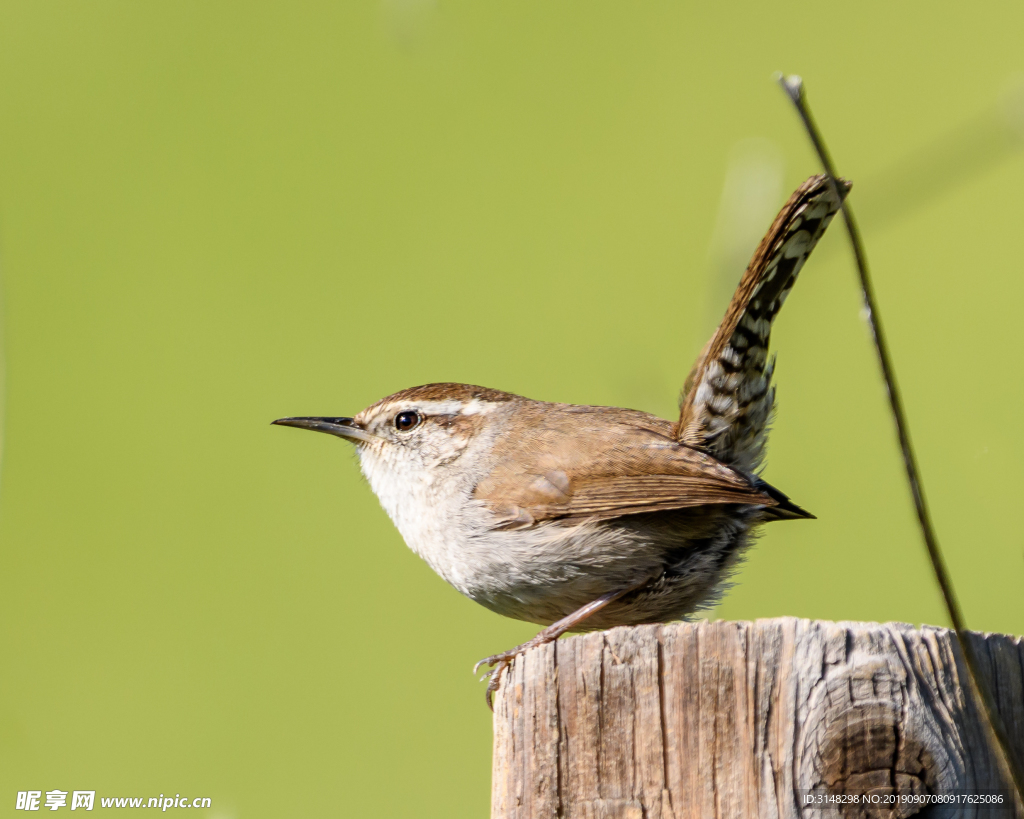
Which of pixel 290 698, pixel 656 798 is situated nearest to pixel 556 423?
pixel 656 798

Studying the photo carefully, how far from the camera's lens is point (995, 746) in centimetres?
197

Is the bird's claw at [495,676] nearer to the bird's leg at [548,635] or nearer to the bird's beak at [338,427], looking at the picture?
the bird's leg at [548,635]

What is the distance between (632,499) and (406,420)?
1.27 meters

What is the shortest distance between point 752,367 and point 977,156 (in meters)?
1.21

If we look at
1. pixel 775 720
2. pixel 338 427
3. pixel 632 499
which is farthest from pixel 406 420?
pixel 775 720

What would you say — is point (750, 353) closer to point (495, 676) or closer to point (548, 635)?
point (548, 635)

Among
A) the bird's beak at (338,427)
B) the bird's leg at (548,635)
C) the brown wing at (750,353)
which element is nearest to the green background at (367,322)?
the bird's beak at (338,427)

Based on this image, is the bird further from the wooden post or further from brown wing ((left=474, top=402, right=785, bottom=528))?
the wooden post

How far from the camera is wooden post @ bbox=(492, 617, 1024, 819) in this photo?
1924mm

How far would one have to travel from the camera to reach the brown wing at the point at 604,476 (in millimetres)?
3289

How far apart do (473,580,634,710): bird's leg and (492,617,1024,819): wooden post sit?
3.27 ft

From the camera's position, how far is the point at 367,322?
759 centimetres

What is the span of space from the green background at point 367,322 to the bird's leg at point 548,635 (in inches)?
34.7

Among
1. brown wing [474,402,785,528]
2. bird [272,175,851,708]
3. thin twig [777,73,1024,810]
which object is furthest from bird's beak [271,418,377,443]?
thin twig [777,73,1024,810]
